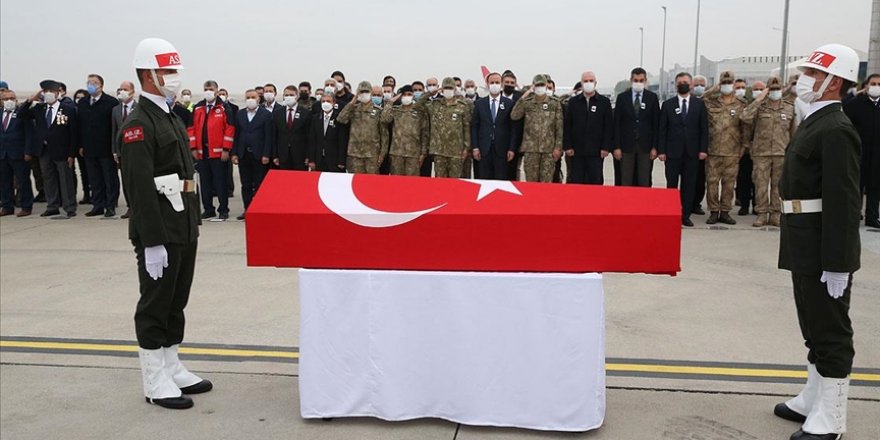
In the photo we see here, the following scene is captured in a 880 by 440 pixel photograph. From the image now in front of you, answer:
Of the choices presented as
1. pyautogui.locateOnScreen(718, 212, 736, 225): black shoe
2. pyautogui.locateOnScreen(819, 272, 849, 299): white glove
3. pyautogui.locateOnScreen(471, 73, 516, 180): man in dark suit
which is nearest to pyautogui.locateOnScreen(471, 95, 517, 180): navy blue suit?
pyautogui.locateOnScreen(471, 73, 516, 180): man in dark suit

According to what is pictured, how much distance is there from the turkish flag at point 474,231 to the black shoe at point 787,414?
1083 mm

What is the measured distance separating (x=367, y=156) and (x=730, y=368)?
7551mm

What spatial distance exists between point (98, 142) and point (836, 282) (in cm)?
1064

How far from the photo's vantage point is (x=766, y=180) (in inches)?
394

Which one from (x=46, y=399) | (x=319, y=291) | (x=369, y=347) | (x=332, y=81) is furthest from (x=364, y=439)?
(x=332, y=81)

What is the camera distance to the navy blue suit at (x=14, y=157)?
11.9 m

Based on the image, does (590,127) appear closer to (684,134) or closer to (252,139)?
(684,134)

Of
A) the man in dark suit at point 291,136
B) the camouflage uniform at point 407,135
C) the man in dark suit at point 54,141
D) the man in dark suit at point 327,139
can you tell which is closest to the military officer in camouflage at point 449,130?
the camouflage uniform at point 407,135

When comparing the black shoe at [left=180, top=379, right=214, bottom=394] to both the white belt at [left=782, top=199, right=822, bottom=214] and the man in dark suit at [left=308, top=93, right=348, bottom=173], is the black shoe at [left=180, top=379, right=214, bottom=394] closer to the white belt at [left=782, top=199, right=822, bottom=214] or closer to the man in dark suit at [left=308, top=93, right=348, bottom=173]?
the white belt at [left=782, top=199, right=822, bottom=214]

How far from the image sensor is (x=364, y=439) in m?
3.75

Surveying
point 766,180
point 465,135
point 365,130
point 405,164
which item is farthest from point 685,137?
point 365,130

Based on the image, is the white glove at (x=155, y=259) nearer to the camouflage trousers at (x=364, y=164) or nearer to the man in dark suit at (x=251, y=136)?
the man in dark suit at (x=251, y=136)

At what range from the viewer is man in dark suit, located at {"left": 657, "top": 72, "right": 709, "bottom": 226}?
10141mm

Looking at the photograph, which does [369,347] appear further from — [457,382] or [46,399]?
[46,399]
